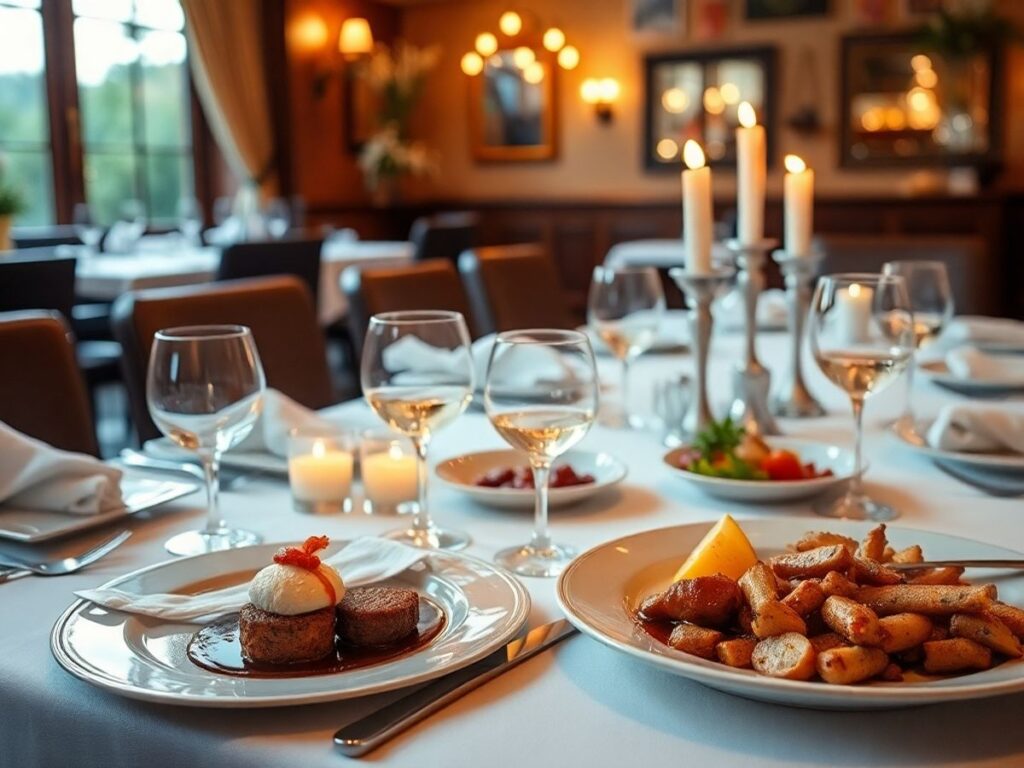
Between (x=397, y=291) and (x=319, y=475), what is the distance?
113 cm

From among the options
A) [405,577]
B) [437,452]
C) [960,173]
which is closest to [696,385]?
[437,452]

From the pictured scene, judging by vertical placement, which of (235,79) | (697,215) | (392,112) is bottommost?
(697,215)

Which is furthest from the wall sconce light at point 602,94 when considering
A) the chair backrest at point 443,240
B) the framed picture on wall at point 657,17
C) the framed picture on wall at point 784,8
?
the chair backrest at point 443,240

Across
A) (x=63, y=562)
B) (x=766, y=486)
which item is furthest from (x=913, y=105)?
(x=63, y=562)

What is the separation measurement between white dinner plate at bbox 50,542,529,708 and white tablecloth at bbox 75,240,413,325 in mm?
2259

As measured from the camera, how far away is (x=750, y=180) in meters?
1.54

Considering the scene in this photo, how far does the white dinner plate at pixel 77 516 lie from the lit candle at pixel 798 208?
3.12ft

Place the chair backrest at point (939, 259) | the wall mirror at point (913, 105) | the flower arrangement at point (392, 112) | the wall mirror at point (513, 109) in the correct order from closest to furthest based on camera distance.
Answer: the chair backrest at point (939, 259)
the wall mirror at point (913, 105)
the flower arrangement at point (392, 112)
the wall mirror at point (513, 109)

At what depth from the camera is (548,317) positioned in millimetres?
2764

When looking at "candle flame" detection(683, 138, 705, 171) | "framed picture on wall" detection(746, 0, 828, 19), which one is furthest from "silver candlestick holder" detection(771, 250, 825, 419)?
"framed picture on wall" detection(746, 0, 828, 19)

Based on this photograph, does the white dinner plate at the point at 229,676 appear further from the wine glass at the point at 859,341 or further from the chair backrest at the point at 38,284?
the chair backrest at the point at 38,284

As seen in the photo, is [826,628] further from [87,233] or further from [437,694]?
[87,233]

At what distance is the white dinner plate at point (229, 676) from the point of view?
0.65 metres

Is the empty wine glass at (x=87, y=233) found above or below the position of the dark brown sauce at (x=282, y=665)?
above
